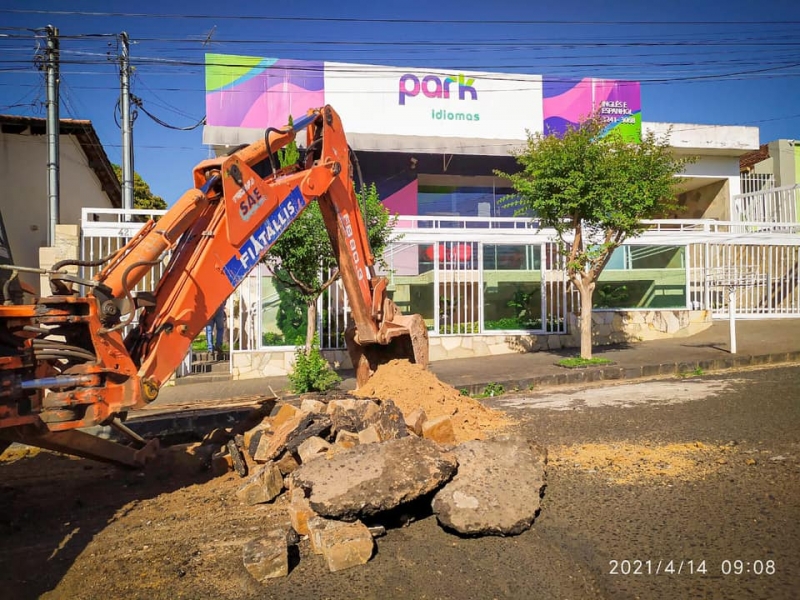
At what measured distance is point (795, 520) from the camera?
11.8 ft

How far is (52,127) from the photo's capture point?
41.5ft

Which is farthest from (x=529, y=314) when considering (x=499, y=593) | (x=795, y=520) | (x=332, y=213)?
(x=499, y=593)

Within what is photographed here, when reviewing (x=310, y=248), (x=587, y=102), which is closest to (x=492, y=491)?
(x=310, y=248)

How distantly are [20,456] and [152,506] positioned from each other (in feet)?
8.56

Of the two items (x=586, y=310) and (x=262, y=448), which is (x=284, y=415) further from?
(x=586, y=310)

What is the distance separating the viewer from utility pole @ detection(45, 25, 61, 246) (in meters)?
12.6

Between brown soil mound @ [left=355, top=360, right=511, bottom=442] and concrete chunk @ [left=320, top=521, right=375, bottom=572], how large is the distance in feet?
7.38

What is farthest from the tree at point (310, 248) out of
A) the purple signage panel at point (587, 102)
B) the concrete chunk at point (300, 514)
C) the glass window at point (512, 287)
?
the purple signage panel at point (587, 102)

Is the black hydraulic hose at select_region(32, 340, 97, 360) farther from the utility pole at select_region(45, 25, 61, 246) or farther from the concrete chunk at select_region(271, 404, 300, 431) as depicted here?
the utility pole at select_region(45, 25, 61, 246)

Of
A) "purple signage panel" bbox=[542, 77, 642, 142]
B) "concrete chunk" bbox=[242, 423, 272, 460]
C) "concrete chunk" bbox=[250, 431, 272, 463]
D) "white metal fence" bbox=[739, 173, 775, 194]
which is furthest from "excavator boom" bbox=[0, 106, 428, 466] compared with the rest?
"white metal fence" bbox=[739, 173, 775, 194]

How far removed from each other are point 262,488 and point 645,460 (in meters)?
3.33

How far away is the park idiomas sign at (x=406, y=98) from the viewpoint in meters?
17.2

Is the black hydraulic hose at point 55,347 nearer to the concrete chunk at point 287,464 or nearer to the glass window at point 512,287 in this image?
the concrete chunk at point 287,464

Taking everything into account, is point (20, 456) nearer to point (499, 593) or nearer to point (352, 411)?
point (352, 411)
